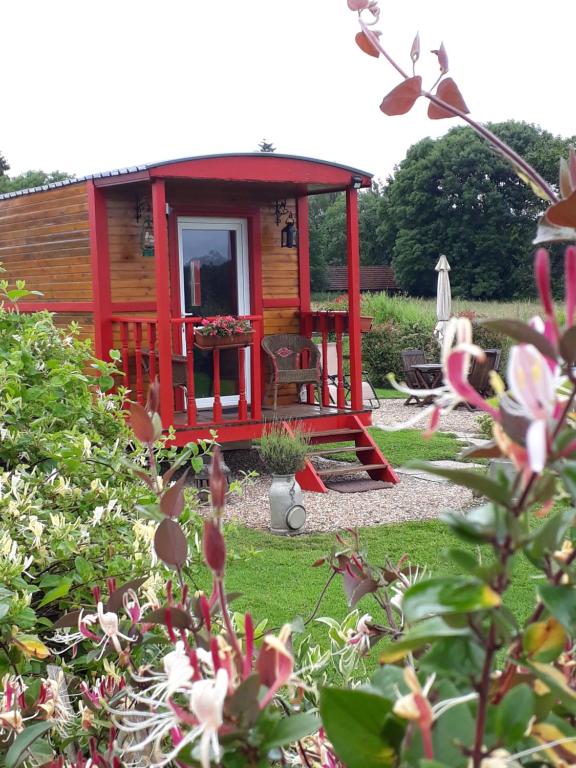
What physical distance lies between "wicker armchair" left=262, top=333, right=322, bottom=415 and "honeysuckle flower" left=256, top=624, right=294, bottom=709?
934cm

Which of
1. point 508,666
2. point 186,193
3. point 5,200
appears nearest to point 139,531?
point 508,666

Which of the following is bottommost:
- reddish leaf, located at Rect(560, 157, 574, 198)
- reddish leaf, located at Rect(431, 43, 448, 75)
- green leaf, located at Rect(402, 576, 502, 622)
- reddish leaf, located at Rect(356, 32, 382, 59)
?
green leaf, located at Rect(402, 576, 502, 622)

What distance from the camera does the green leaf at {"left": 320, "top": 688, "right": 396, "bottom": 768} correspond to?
1.89ft

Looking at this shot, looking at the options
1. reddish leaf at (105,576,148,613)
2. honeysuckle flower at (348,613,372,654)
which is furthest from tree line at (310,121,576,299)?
reddish leaf at (105,576,148,613)

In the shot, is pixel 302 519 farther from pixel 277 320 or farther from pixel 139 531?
pixel 139 531

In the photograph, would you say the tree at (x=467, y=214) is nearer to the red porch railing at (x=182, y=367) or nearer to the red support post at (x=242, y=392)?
the red porch railing at (x=182, y=367)

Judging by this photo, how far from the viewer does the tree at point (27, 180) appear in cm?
4309

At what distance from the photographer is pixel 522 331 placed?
20.4 inches

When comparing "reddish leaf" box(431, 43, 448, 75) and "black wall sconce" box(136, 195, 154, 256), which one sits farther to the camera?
"black wall sconce" box(136, 195, 154, 256)

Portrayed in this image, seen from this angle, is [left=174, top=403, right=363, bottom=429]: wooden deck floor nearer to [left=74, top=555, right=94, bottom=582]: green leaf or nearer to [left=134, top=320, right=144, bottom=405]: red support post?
[left=134, top=320, right=144, bottom=405]: red support post

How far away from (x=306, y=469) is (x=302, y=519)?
1.55 meters

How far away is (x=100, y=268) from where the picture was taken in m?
9.62

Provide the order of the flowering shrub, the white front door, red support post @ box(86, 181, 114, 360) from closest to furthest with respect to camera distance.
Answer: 1. the flowering shrub
2. red support post @ box(86, 181, 114, 360)
3. the white front door

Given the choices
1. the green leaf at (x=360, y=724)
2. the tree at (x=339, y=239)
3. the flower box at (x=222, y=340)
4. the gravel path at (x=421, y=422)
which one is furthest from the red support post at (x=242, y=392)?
the tree at (x=339, y=239)
